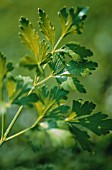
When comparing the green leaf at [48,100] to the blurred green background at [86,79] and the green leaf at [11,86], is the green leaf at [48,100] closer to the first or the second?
the green leaf at [11,86]

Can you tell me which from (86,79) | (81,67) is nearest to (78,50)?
(81,67)

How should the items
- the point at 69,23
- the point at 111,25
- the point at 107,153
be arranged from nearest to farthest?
the point at 69,23
the point at 107,153
the point at 111,25

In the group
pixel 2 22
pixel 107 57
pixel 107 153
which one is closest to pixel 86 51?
pixel 107 153

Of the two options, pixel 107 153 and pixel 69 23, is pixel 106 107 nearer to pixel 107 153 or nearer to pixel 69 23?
pixel 107 153

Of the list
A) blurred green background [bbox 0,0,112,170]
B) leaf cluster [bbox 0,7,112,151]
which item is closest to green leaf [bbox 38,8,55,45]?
leaf cluster [bbox 0,7,112,151]

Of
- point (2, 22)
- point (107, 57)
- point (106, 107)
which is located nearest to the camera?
point (106, 107)

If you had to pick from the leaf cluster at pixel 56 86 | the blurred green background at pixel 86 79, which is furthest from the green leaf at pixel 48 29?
the blurred green background at pixel 86 79

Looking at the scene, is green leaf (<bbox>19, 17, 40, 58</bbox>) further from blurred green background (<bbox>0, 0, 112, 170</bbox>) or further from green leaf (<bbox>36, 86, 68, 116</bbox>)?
blurred green background (<bbox>0, 0, 112, 170</bbox>)
